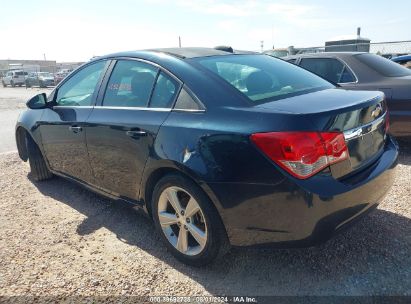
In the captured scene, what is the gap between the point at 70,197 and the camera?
173 inches

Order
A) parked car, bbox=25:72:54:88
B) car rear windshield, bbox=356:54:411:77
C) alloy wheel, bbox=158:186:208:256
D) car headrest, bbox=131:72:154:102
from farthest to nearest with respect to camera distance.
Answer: parked car, bbox=25:72:54:88 → car rear windshield, bbox=356:54:411:77 → car headrest, bbox=131:72:154:102 → alloy wheel, bbox=158:186:208:256

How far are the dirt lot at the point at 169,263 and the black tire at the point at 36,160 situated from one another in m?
1.14

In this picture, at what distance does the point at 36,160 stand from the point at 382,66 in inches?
197

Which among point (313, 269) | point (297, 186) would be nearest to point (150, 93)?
point (297, 186)

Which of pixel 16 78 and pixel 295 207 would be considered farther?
pixel 16 78

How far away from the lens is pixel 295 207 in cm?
216

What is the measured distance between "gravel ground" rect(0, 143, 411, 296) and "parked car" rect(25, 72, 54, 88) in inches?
1195

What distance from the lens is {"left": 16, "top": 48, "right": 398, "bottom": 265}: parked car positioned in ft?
7.10

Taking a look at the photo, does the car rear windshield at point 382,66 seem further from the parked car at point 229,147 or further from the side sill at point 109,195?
the side sill at point 109,195

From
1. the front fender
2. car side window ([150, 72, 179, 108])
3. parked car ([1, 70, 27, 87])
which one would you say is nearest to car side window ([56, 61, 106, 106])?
the front fender

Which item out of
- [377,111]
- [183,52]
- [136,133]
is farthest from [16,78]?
[377,111]

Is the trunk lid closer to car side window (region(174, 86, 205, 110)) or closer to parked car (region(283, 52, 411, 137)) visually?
car side window (region(174, 86, 205, 110))

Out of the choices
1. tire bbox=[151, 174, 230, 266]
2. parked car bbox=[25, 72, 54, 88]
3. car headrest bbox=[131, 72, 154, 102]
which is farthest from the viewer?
parked car bbox=[25, 72, 54, 88]

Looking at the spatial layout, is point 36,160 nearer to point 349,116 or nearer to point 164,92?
point 164,92
